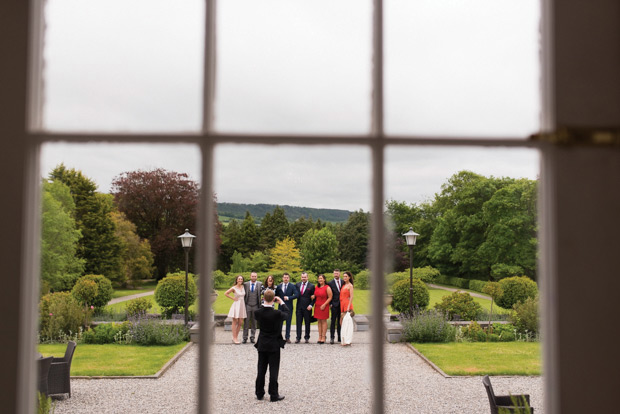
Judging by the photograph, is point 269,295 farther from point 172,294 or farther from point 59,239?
point 59,239

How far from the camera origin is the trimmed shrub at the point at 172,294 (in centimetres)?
627

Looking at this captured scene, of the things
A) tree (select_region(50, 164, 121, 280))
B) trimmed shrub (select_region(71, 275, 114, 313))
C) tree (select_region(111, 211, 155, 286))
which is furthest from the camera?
trimmed shrub (select_region(71, 275, 114, 313))

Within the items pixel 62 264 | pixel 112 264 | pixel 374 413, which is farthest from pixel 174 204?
pixel 374 413

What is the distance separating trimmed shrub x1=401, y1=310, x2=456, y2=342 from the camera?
568cm

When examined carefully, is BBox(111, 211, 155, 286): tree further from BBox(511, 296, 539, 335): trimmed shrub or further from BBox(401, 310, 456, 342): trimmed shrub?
BBox(511, 296, 539, 335): trimmed shrub

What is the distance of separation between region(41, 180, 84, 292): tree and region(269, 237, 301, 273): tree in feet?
8.76

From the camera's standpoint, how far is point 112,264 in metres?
6.31


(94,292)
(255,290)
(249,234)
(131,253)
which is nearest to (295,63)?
(249,234)

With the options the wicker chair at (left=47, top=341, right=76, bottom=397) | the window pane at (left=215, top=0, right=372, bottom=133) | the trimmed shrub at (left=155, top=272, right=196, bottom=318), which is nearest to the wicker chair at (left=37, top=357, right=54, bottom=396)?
the wicker chair at (left=47, top=341, right=76, bottom=397)

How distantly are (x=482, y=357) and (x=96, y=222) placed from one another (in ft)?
20.8

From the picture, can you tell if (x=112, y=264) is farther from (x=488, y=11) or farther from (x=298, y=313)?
(x=488, y=11)

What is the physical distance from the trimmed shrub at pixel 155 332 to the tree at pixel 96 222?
3.15 feet

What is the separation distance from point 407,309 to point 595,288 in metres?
5.75

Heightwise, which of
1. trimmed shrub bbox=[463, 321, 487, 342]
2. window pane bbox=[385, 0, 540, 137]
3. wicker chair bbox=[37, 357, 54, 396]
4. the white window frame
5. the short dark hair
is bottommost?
trimmed shrub bbox=[463, 321, 487, 342]
